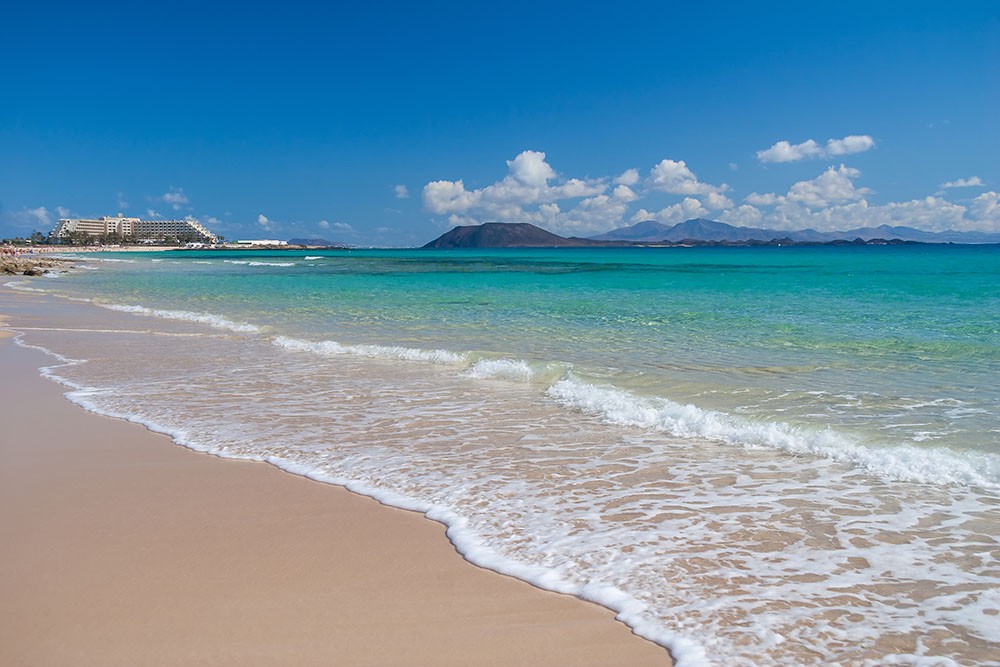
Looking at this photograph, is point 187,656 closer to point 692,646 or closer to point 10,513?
point 692,646

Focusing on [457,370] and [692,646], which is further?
[457,370]

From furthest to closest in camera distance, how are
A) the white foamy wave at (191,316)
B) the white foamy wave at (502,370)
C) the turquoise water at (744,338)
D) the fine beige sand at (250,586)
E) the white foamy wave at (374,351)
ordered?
the white foamy wave at (191,316), the white foamy wave at (374,351), the white foamy wave at (502,370), the turquoise water at (744,338), the fine beige sand at (250,586)

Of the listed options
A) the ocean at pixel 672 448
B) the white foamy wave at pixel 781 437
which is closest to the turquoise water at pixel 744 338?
the ocean at pixel 672 448

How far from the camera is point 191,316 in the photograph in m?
21.0

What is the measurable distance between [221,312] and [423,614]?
21.3 m

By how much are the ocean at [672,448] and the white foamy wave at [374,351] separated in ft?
0.26

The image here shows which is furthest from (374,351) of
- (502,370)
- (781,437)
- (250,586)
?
(250,586)

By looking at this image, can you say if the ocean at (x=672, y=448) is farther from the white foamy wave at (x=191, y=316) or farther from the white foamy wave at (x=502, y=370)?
the white foamy wave at (x=191, y=316)

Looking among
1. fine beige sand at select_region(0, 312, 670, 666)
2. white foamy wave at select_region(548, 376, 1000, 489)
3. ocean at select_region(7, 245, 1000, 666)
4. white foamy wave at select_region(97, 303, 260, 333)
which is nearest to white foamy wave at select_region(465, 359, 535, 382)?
ocean at select_region(7, 245, 1000, 666)

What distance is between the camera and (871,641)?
11.0 feet

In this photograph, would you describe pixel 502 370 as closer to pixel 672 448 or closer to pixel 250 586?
pixel 672 448

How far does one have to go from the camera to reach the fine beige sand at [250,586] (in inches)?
129

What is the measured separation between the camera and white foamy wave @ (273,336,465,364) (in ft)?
41.2

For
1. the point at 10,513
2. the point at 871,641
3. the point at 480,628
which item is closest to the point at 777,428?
the point at 871,641
